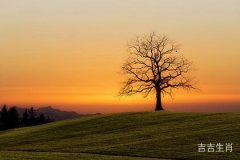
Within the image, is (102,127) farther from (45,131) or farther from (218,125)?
(218,125)

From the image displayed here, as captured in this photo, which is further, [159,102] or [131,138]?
[159,102]

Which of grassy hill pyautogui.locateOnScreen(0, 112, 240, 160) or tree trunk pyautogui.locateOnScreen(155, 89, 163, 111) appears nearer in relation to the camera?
grassy hill pyautogui.locateOnScreen(0, 112, 240, 160)

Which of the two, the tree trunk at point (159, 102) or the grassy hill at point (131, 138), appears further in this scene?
the tree trunk at point (159, 102)

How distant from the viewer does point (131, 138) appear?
52.5 meters

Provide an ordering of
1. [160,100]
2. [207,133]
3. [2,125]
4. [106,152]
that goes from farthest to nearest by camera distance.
A: [2,125], [160,100], [207,133], [106,152]

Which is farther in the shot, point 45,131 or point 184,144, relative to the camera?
point 45,131

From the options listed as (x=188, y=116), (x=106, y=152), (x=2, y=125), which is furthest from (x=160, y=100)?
(x=2, y=125)

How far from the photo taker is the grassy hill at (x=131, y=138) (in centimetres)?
4162

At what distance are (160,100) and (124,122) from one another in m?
23.6

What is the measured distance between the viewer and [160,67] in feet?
310

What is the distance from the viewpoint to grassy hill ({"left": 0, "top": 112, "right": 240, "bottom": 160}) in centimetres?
4162

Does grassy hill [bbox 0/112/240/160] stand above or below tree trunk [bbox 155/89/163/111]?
below

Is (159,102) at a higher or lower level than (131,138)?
higher

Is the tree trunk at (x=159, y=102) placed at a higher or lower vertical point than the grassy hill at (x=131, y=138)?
higher
